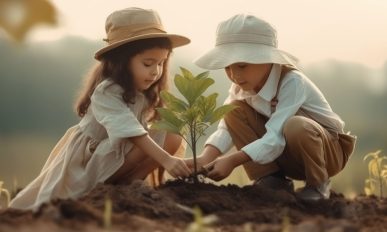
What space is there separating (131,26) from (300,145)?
3.62 ft

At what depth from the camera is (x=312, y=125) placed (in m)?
3.57

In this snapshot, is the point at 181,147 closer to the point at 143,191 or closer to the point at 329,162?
the point at 329,162

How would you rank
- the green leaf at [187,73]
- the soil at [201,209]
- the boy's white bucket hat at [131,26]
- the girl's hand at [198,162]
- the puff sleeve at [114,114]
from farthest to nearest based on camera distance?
the boy's white bucket hat at [131,26]
the girl's hand at [198,162]
the puff sleeve at [114,114]
the green leaf at [187,73]
the soil at [201,209]

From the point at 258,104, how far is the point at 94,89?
898 millimetres

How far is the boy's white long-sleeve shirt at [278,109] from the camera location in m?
3.48

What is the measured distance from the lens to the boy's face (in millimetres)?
3598

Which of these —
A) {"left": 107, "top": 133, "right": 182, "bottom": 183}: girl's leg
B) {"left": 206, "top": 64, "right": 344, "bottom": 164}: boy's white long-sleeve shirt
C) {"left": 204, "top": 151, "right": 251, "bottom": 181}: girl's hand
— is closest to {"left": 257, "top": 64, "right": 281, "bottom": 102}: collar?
{"left": 206, "top": 64, "right": 344, "bottom": 164}: boy's white long-sleeve shirt

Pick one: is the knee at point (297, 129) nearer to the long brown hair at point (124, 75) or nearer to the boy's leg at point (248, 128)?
the boy's leg at point (248, 128)

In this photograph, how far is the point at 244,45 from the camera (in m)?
3.61

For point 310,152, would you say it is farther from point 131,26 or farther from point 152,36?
point 131,26

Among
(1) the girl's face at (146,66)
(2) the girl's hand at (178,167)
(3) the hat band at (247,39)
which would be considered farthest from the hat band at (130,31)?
(2) the girl's hand at (178,167)

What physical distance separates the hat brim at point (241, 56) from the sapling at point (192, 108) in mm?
252

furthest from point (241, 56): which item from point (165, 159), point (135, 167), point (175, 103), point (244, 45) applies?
point (135, 167)

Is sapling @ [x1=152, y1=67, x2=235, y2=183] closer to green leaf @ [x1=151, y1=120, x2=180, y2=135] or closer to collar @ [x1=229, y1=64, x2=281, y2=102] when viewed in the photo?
green leaf @ [x1=151, y1=120, x2=180, y2=135]
